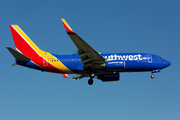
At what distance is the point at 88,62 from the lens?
4784 cm

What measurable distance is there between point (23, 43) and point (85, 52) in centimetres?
1395

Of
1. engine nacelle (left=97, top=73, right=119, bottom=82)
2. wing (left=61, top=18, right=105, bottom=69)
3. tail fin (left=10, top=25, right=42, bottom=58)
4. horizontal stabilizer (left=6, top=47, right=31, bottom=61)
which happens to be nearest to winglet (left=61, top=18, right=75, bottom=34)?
wing (left=61, top=18, right=105, bottom=69)

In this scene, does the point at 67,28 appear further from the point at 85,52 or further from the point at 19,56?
the point at 19,56

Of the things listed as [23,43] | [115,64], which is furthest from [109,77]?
[23,43]

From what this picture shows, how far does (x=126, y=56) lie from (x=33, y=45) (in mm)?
17444

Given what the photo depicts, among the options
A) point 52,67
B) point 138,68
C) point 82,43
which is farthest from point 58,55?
point 138,68

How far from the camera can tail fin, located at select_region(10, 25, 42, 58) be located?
2003 inches

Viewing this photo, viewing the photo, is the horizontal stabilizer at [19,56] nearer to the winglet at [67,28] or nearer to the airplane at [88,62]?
the airplane at [88,62]

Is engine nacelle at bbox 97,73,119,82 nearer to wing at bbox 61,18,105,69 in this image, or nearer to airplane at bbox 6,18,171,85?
airplane at bbox 6,18,171,85

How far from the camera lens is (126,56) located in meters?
48.6

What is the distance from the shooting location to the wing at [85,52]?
130ft

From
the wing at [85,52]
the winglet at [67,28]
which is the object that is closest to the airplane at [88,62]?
the wing at [85,52]

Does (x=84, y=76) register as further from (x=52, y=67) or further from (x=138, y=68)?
(x=138, y=68)

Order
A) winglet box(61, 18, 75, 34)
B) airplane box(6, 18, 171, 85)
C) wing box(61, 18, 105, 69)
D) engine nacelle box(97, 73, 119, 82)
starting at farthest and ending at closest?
engine nacelle box(97, 73, 119, 82)
airplane box(6, 18, 171, 85)
wing box(61, 18, 105, 69)
winglet box(61, 18, 75, 34)
